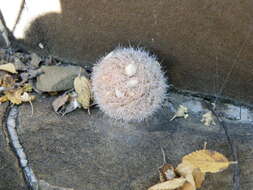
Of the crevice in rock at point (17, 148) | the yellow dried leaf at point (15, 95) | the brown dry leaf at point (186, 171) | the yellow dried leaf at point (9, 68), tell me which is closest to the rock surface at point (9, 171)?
the crevice in rock at point (17, 148)

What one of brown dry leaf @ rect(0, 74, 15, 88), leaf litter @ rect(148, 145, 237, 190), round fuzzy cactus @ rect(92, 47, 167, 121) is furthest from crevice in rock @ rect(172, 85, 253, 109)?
brown dry leaf @ rect(0, 74, 15, 88)

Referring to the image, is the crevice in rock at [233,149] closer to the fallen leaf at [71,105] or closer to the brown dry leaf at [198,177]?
the brown dry leaf at [198,177]

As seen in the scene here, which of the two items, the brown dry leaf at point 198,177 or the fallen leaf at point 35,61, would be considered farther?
the fallen leaf at point 35,61

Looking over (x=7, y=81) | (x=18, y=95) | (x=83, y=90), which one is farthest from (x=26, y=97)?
(x=83, y=90)

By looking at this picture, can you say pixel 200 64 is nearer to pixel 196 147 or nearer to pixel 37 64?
pixel 196 147

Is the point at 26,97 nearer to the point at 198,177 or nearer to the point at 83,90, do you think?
the point at 83,90

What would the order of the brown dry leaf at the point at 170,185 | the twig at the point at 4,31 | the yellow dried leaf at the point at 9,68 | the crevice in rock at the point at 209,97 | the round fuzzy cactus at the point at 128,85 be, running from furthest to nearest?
the twig at the point at 4,31 < the yellow dried leaf at the point at 9,68 < the crevice in rock at the point at 209,97 < the round fuzzy cactus at the point at 128,85 < the brown dry leaf at the point at 170,185
